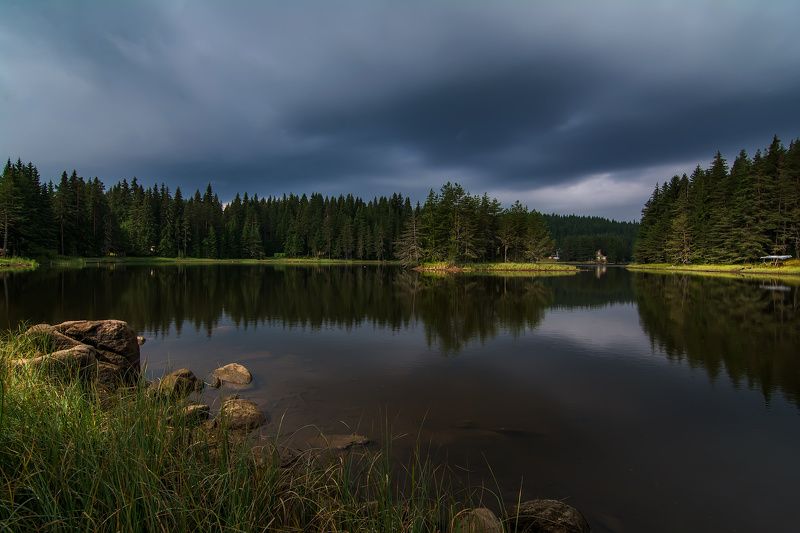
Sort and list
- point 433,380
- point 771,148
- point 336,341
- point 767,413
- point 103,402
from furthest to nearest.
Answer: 1. point 771,148
2. point 336,341
3. point 433,380
4. point 767,413
5. point 103,402

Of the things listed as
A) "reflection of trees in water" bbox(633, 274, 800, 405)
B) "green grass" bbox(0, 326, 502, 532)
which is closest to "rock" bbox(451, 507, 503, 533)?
"green grass" bbox(0, 326, 502, 532)

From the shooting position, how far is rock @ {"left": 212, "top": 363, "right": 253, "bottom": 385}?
508 inches

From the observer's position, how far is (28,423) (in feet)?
16.0

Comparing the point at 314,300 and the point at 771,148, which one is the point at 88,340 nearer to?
the point at 314,300

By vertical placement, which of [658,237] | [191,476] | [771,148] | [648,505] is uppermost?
[771,148]

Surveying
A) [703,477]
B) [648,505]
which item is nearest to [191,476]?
[648,505]

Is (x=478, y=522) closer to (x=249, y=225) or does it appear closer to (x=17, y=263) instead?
(x=17, y=263)

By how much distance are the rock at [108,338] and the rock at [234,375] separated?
2371 mm

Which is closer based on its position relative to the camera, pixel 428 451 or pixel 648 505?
pixel 648 505

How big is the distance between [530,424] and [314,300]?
25930 mm

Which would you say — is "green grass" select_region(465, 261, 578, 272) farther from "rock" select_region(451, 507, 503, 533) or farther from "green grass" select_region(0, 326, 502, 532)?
"green grass" select_region(0, 326, 502, 532)

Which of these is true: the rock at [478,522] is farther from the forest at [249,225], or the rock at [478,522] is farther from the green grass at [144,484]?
the forest at [249,225]

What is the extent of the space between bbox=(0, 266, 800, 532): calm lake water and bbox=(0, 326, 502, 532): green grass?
3698 millimetres

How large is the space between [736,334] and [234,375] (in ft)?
78.3
